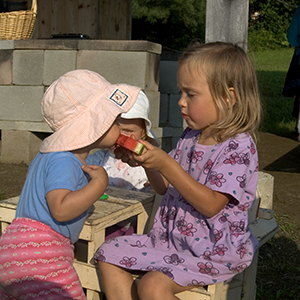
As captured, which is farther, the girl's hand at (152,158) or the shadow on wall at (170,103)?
the shadow on wall at (170,103)

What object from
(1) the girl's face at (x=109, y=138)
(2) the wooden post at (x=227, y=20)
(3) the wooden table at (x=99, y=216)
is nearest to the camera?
(1) the girl's face at (x=109, y=138)

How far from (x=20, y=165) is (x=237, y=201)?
430cm

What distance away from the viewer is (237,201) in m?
2.28

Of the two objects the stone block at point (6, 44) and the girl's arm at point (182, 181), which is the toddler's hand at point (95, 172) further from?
the stone block at point (6, 44)

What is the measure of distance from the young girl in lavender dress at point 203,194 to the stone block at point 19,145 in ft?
12.8

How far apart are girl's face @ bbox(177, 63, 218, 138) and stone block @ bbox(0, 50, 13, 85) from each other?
13.8 feet

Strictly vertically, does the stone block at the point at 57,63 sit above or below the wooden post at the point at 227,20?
below

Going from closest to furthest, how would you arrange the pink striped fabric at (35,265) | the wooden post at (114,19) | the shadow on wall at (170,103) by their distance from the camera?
the pink striped fabric at (35,265)
the shadow on wall at (170,103)
the wooden post at (114,19)

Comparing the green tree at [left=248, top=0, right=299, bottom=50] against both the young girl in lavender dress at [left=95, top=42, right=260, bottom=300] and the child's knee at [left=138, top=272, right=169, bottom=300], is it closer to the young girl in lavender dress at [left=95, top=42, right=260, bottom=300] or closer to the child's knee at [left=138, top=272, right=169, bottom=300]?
the young girl in lavender dress at [left=95, top=42, right=260, bottom=300]

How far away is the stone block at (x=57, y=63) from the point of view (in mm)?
5707

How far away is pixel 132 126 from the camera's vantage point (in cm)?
294

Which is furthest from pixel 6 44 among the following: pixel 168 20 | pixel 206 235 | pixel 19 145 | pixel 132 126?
pixel 168 20

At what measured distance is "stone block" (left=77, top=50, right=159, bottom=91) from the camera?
17.7 feet

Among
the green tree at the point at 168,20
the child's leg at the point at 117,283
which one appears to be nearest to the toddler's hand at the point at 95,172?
the child's leg at the point at 117,283
